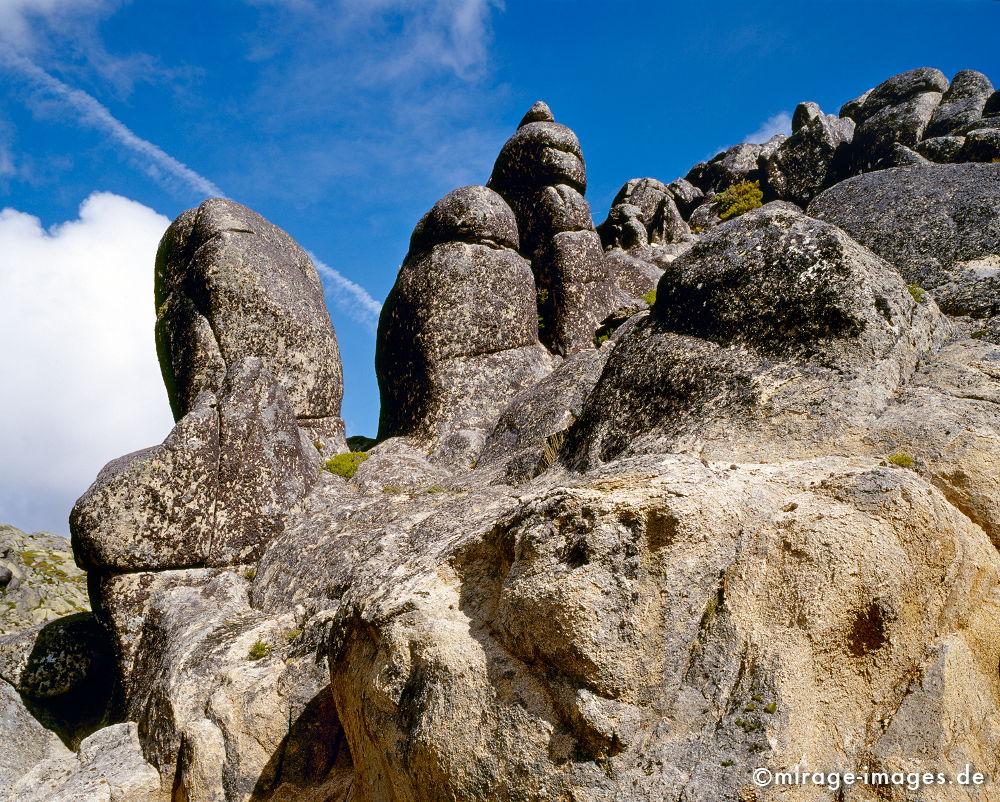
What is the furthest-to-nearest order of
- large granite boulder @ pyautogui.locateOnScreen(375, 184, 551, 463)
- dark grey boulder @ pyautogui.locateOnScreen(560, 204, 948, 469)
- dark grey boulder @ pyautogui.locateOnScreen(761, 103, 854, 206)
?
1. dark grey boulder @ pyautogui.locateOnScreen(761, 103, 854, 206)
2. large granite boulder @ pyautogui.locateOnScreen(375, 184, 551, 463)
3. dark grey boulder @ pyautogui.locateOnScreen(560, 204, 948, 469)

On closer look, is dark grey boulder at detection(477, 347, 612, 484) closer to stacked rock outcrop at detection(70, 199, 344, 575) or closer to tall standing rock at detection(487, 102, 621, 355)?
stacked rock outcrop at detection(70, 199, 344, 575)

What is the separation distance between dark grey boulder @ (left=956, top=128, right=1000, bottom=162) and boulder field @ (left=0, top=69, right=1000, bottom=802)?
41.4 ft

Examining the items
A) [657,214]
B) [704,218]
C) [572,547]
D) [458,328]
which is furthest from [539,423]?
[704,218]

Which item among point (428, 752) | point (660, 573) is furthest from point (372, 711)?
point (660, 573)

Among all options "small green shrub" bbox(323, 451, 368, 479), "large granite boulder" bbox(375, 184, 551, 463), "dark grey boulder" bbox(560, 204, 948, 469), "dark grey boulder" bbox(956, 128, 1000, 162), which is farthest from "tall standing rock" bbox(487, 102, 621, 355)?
"dark grey boulder" bbox(956, 128, 1000, 162)

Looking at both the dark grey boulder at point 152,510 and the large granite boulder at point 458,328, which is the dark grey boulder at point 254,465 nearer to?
the dark grey boulder at point 152,510

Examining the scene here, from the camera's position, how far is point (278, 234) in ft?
59.4

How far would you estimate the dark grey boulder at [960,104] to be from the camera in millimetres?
27797

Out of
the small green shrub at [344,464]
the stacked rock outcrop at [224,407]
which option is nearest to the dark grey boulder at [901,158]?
the stacked rock outcrop at [224,407]

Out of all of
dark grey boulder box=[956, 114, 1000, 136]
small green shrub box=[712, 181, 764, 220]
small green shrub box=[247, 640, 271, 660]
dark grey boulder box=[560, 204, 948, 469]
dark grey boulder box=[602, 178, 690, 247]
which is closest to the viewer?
dark grey boulder box=[560, 204, 948, 469]

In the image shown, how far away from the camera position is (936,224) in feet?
38.7

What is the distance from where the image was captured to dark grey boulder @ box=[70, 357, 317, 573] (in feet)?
38.8

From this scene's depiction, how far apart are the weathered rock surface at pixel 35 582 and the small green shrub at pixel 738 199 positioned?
2443 cm

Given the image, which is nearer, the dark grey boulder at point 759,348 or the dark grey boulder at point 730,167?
the dark grey boulder at point 759,348
